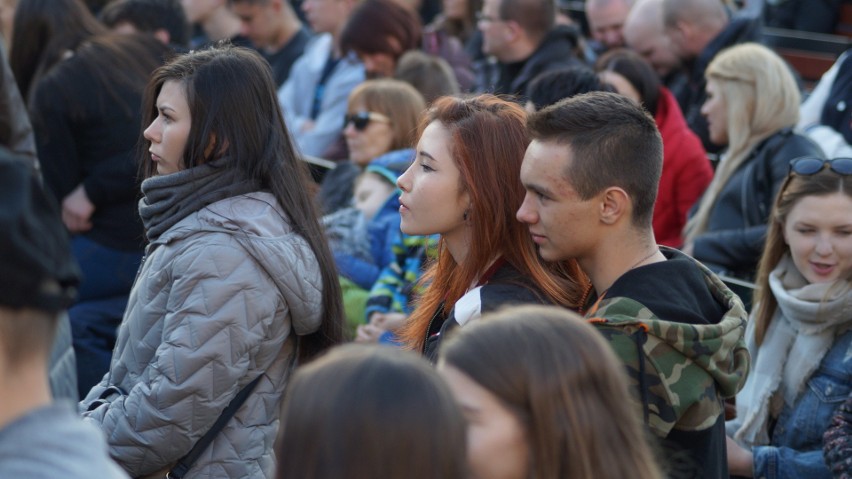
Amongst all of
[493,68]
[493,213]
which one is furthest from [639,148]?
[493,68]

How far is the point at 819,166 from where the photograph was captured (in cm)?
358

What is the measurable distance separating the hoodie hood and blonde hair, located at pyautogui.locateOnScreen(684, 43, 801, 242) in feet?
8.71

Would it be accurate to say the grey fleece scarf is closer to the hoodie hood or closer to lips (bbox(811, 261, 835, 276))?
the hoodie hood

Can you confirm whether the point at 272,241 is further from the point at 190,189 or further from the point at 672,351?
the point at 672,351

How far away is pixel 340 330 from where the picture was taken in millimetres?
3258

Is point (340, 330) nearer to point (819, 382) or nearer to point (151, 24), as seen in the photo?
point (819, 382)

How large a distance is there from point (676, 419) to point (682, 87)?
5.02 metres

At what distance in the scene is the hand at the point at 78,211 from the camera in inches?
187

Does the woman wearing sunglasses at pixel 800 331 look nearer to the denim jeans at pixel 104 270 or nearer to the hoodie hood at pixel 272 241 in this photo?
the hoodie hood at pixel 272 241

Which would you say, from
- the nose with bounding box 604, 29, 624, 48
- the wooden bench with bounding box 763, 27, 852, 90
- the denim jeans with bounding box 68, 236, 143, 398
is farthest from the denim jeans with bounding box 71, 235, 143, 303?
the wooden bench with bounding box 763, 27, 852, 90

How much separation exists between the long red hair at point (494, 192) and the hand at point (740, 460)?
836 mm

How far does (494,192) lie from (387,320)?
5.56 ft

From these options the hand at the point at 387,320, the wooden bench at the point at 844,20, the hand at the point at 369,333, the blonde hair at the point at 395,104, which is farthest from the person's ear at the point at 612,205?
the wooden bench at the point at 844,20

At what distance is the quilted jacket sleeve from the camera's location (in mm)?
2891
